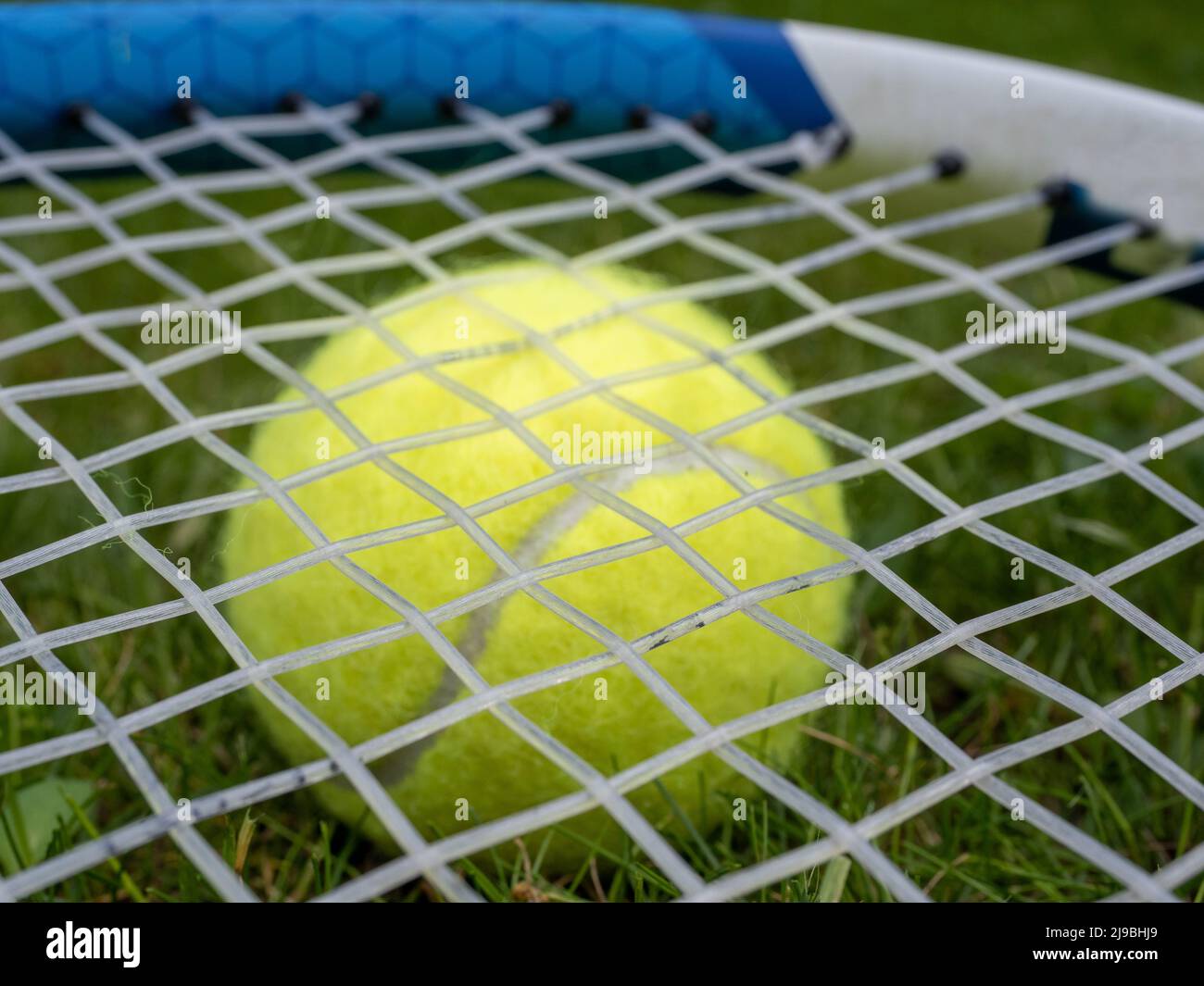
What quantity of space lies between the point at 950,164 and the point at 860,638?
57cm

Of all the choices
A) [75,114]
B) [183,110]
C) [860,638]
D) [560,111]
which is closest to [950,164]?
[560,111]

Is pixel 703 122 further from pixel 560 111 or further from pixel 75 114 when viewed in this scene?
pixel 75 114

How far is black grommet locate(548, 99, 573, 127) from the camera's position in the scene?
5.12ft

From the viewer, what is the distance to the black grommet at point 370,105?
5.07ft

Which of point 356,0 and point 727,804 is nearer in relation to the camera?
point 727,804

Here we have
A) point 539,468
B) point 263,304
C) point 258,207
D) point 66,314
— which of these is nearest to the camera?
point 539,468

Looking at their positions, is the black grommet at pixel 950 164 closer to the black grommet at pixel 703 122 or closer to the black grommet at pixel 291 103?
the black grommet at pixel 703 122

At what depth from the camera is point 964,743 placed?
51.6 inches

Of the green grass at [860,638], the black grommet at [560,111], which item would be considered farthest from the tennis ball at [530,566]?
the black grommet at [560,111]

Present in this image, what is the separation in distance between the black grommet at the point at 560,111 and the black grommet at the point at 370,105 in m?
0.21

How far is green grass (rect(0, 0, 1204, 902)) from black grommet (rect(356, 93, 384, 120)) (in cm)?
20
